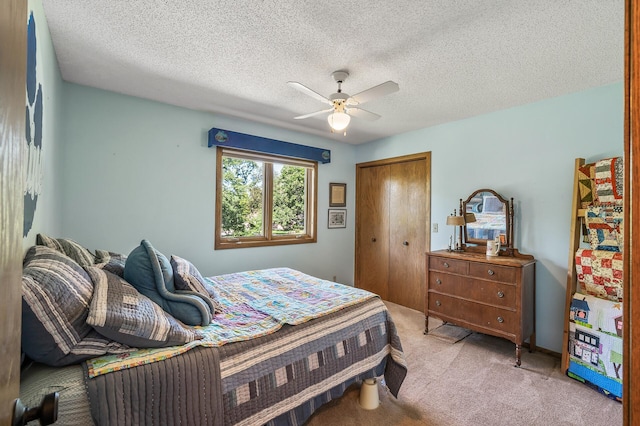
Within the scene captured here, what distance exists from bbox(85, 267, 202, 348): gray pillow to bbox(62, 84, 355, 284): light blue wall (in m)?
1.65

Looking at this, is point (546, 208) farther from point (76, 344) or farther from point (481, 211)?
point (76, 344)

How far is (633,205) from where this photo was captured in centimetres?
48

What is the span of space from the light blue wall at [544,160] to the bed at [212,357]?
6.04ft

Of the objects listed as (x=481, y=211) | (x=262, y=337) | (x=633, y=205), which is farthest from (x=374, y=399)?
(x=481, y=211)

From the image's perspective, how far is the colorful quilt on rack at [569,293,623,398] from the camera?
211cm

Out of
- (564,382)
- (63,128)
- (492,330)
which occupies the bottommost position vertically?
(564,382)

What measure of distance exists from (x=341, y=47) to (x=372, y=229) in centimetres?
304

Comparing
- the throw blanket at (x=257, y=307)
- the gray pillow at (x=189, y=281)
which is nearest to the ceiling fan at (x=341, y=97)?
the throw blanket at (x=257, y=307)

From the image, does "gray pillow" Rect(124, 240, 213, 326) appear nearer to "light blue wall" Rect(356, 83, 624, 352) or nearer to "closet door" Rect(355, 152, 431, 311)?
"closet door" Rect(355, 152, 431, 311)

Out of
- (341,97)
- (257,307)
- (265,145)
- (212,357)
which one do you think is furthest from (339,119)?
(212,357)

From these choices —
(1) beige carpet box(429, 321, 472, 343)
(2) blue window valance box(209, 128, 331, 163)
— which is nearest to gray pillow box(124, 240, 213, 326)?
(2) blue window valance box(209, 128, 331, 163)

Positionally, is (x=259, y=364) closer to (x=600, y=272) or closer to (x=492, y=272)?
(x=492, y=272)

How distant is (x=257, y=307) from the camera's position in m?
1.94

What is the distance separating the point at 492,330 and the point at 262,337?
2.27 metres
